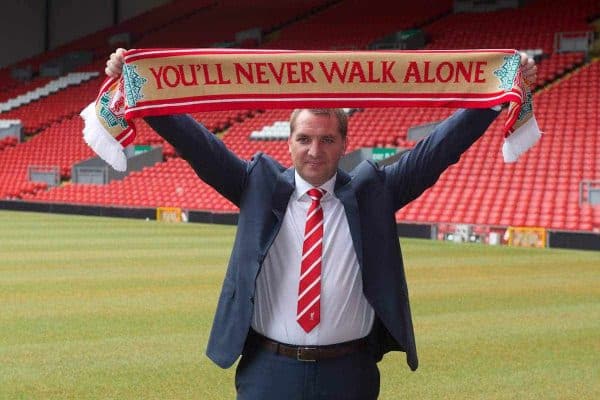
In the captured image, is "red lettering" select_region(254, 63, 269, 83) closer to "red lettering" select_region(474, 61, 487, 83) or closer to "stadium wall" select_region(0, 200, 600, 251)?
"red lettering" select_region(474, 61, 487, 83)

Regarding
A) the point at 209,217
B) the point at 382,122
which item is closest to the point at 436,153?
the point at 209,217

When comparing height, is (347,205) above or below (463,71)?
below

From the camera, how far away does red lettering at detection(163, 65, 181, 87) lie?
400 centimetres

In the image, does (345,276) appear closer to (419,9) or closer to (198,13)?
(419,9)

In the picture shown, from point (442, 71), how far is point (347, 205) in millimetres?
718

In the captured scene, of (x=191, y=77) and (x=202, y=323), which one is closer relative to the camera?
(x=191, y=77)

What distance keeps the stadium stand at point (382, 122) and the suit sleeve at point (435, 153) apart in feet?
54.9

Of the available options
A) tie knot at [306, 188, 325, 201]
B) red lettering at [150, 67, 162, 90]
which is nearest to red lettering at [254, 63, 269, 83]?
red lettering at [150, 67, 162, 90]

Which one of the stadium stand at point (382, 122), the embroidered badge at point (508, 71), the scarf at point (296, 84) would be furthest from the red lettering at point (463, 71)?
the stadium stand at point (382, 122)

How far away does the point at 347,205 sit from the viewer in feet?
12.5

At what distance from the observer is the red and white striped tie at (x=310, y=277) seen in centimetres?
373

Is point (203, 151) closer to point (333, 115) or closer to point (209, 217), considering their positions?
point (333, 115)

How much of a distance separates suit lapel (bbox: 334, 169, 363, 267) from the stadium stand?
16.9 metres

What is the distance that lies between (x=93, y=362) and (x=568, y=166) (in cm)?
1680
